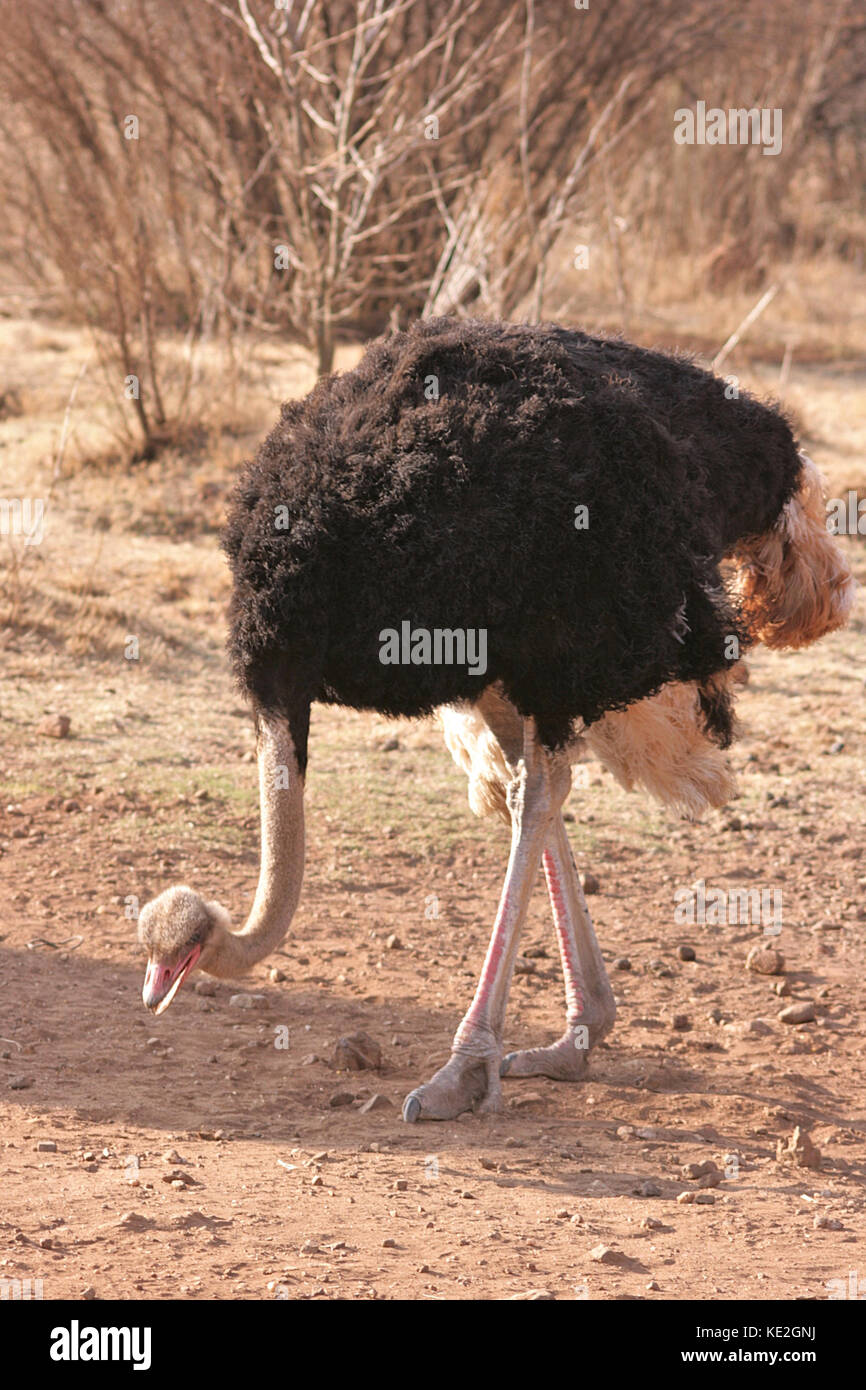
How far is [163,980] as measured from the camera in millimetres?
4320

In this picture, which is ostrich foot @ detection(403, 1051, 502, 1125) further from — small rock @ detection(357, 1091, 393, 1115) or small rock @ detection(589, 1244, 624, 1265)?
small rock @ detection(589, 1244, 624, 1265)

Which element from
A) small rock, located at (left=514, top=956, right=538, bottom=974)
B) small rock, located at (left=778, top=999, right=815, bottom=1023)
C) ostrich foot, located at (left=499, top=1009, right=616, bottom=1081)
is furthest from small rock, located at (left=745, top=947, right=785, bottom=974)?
ostrich foot, located at (left=499, top=1009, right=616, bottom=1081)

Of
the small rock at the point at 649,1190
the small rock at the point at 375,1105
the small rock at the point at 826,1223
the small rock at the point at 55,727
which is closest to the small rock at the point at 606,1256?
the small rock at the point at 649,1190

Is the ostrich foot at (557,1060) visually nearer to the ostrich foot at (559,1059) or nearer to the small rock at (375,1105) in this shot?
the ostrich foot at (559,1059)

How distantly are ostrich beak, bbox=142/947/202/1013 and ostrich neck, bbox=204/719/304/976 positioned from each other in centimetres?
12

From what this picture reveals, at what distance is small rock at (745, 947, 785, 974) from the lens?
20.2 ft

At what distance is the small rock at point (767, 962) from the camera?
6156 millimetres

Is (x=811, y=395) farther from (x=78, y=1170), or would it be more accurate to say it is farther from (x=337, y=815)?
(x=78, y=1170)

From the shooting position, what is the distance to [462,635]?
4.61 meters

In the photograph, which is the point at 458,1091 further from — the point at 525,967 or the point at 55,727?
the point at 55,727

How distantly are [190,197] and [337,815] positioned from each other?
756 cm

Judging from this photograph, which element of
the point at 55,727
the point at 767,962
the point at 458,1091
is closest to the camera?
the point at 458,1091

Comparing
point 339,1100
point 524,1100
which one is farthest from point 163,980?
point 524,1100

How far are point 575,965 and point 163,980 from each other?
1589mm
